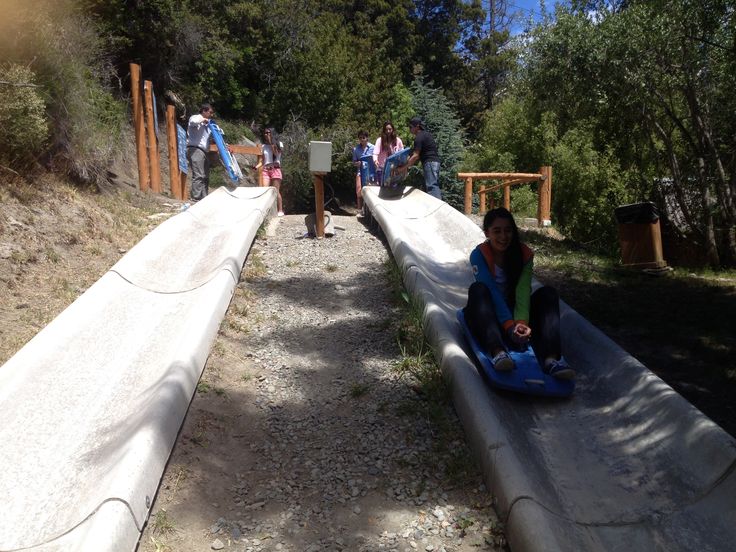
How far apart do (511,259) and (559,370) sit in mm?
851

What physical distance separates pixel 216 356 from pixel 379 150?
→ 658cm

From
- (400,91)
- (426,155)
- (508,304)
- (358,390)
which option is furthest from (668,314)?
(400,91)

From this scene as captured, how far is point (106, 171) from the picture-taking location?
9.05 m

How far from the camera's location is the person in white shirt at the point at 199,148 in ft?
30.1

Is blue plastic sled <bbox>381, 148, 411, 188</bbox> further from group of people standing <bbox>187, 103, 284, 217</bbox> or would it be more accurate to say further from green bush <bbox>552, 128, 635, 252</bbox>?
green bush <bbox>552, 128, 635, 252</bbox>

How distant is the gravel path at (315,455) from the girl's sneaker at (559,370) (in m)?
0.67

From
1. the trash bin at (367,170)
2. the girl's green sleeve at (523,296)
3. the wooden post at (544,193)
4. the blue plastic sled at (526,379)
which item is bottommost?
the blue plastic sled at (526,379)

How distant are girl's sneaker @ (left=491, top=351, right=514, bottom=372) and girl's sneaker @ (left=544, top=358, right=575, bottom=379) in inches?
10.3

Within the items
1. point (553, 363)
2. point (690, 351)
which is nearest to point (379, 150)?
point (690, 351)

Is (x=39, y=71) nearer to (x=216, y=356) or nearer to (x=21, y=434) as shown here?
(x=216, y=356)

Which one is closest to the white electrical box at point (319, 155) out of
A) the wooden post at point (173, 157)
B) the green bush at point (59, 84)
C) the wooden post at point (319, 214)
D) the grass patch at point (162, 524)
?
the wooden post at point (319, 214)

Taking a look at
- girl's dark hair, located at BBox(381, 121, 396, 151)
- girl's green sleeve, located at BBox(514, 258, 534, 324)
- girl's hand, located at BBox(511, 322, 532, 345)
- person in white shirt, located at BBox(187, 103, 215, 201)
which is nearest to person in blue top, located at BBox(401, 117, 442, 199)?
girl's dark hair, located at BBox(381, 121, 396, 151)

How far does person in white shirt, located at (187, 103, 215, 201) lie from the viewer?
9.17 metres

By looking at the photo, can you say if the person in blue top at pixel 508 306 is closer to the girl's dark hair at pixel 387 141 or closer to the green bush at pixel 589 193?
the girl's dark hair at pixel 387 141
